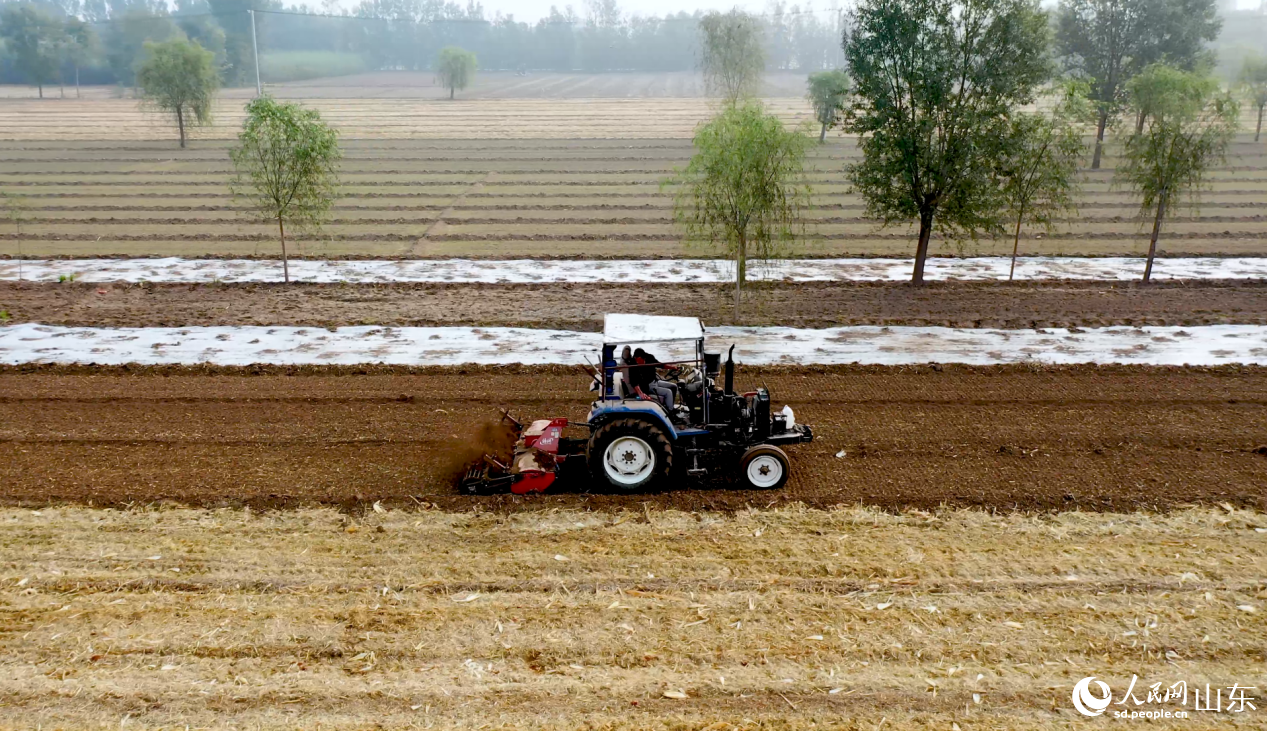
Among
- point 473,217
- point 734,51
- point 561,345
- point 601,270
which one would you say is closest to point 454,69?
point 734,51

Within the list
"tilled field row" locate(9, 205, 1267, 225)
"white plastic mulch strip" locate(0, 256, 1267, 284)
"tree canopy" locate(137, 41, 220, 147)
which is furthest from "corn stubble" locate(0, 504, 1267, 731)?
"tree canopy" locate(137, 41, 220, 147)

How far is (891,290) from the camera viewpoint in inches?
971

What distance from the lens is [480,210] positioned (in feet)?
125

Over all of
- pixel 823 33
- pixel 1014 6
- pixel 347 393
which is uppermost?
pixel 823 33

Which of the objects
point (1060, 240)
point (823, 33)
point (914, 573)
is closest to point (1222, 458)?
point (914, 573)

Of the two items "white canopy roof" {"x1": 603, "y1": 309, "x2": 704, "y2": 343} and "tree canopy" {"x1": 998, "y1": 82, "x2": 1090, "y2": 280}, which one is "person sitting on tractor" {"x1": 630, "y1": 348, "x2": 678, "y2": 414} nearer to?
"white canopy roof" {"x1": 603, "y1": 309, "x2": 704, "y2": 343}

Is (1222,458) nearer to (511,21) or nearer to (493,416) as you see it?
(493,416)

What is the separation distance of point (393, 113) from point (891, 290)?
64.2 m

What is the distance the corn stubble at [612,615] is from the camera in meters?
7.95

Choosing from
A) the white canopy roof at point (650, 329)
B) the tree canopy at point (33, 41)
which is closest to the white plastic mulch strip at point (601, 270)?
the white canopy roof at point (650, 329)

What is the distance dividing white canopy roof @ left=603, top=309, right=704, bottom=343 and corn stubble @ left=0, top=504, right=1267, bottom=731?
211 centimetres

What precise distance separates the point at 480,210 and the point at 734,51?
38710mm

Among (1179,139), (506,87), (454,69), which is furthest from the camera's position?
(506,87)
